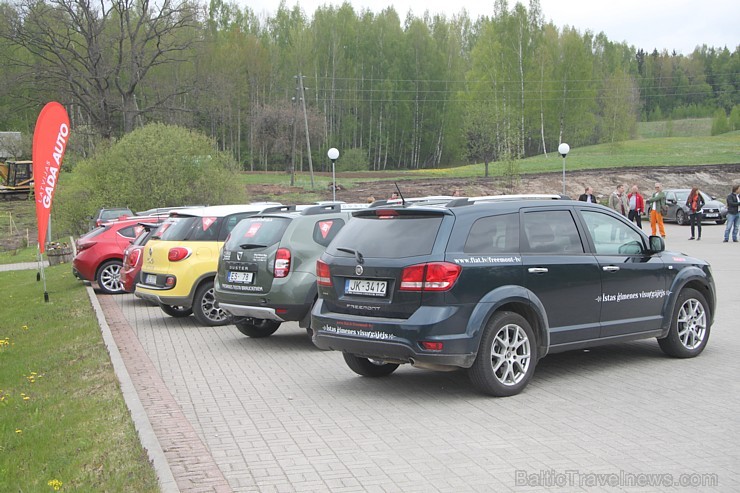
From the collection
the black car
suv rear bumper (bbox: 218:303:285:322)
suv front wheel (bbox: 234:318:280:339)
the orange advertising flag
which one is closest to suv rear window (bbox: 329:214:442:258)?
the black car

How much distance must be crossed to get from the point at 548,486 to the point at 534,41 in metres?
84.0

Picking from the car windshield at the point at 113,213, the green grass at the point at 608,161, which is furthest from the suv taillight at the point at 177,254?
the green grass at the point at 608,161

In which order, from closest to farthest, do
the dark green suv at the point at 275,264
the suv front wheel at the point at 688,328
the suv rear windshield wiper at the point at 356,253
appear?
the suv rear windshield wiper at the point at 356,253
the suv front wheel at the point at 688,328
the dark green suv at the point at 275,264

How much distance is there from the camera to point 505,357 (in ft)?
23.6

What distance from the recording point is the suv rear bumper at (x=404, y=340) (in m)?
6.80

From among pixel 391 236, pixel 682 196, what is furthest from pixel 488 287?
pixel 682 196

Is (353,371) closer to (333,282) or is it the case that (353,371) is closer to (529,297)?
(333,282)

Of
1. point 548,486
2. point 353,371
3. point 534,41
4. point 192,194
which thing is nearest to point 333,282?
point 353,371

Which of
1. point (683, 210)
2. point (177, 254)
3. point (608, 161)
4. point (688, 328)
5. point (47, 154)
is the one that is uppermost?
point (608, 161)

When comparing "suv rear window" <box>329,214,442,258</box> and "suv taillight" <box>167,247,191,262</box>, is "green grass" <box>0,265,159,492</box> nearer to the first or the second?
"suv taillight" <box>167,247,191,262</box>

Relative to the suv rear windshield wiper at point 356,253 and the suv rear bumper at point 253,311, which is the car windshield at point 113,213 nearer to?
the suv rear bumper at point 253,311

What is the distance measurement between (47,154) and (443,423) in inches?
488

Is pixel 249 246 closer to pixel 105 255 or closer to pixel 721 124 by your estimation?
pixel 105 255

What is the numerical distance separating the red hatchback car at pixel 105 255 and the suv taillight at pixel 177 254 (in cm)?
567
